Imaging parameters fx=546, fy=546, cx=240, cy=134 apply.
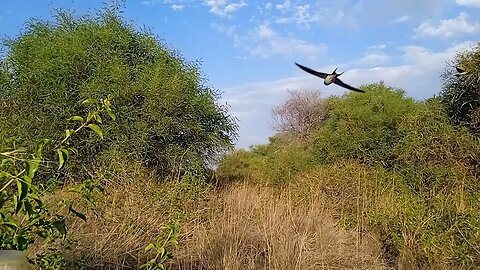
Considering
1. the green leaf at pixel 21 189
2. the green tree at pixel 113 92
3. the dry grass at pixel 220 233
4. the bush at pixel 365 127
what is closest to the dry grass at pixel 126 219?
the dry grass at pixel 220 233

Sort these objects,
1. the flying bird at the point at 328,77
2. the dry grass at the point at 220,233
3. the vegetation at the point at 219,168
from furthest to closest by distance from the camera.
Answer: the vegetation at the point at 219,168, the dry grass at the point at 220,233, the flying bird at the point at 328,77

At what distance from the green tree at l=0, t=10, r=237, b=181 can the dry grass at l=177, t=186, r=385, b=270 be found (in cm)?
265

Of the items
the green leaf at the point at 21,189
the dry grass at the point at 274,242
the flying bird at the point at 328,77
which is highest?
the flying bird at the point at 328,77

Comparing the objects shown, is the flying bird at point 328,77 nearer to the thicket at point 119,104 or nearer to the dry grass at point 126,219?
the dry grass at point 126,219

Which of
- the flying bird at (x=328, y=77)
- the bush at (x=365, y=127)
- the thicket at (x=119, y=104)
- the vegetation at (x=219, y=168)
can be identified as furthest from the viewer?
the bush at (x=365, y=127)

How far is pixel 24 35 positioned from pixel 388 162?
6.58 meters

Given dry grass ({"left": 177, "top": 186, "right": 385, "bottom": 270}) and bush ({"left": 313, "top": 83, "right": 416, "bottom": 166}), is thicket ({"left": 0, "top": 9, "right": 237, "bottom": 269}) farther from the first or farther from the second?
bush ({"left": 313, "top": 83, "right": 416, "bottom": 166})

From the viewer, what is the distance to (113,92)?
8.48 m

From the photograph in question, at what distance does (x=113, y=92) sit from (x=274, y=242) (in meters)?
4.52

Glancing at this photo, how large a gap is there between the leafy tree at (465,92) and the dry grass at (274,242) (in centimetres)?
366

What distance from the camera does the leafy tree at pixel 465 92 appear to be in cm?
846

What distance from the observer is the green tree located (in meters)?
8.30

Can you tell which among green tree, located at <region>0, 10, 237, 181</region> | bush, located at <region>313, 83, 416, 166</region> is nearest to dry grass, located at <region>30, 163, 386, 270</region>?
green tree, located at <region>0, 10, 237, 181</region>

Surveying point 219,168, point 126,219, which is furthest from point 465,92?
point 126,219
